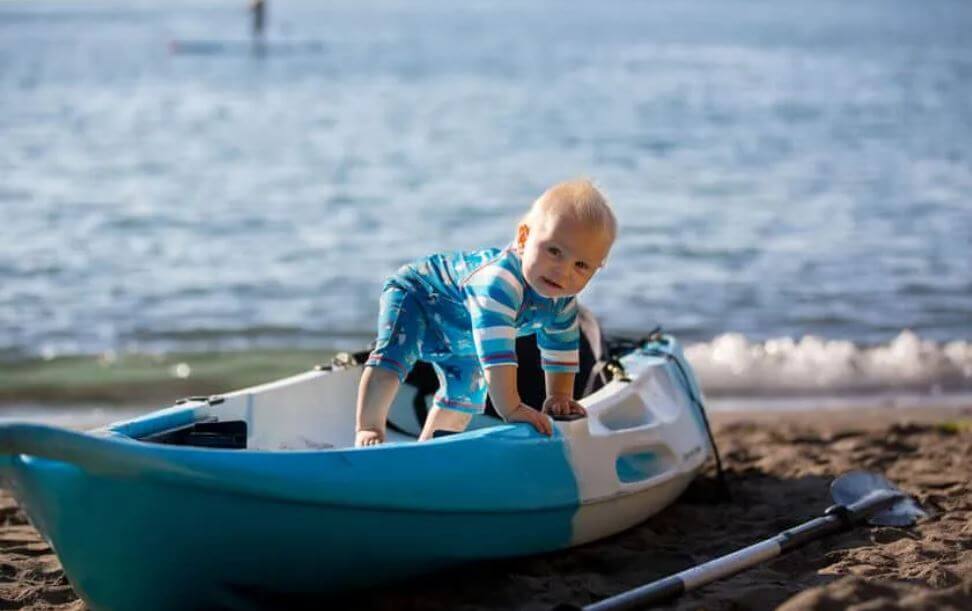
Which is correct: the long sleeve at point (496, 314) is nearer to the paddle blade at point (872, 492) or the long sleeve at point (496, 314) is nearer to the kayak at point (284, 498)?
the kayak at point (284, 498)

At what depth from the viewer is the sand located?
145 inches

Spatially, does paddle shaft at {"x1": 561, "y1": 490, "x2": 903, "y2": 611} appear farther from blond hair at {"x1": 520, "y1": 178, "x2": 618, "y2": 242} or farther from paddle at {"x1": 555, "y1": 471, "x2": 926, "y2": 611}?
blond hair at {"x1": 520, "y1": 178, "x2": 618, "y2": 242}

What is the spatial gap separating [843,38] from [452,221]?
89.2ft

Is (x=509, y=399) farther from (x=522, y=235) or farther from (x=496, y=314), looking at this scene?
(x=522, y=235)

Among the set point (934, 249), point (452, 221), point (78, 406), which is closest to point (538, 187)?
point (452, 221)

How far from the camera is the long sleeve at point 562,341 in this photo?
416 cm

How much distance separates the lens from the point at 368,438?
407 centimetres

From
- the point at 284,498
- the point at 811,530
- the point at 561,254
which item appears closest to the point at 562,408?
the point at 561,254

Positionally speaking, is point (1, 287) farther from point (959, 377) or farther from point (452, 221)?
point (959, 377)

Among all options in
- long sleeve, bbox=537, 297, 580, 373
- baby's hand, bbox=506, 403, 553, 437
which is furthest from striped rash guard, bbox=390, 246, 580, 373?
baby's hand, bbox=506, 403, 553, 437

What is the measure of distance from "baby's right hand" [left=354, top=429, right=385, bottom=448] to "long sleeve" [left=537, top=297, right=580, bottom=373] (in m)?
A: 0.54

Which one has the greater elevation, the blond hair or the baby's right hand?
the blond hair

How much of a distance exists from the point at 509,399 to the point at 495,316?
0.81 feet

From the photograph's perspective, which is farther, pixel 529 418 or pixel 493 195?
pixel 493 195
